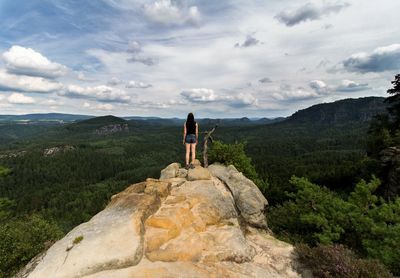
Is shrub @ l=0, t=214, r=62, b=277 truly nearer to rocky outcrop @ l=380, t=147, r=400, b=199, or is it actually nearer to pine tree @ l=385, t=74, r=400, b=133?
rocky outcrop @ l=380, t=147, r=400, b=199

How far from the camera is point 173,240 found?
13.2 m

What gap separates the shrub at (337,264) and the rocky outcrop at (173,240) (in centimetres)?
96

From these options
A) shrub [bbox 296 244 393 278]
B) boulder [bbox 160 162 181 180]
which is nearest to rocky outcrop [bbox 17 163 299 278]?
shrub [bbox 296 244 393 278]

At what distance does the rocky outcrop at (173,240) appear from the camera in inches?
448

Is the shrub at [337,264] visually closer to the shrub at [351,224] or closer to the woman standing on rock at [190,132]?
the shrub at [351,224]

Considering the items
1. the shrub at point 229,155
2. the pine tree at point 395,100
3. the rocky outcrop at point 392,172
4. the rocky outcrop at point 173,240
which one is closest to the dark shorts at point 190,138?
the rocky outcrop at point 173,240

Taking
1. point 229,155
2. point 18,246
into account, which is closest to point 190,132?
point 229,155

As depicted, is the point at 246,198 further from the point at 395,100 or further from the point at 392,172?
the point at 395,100

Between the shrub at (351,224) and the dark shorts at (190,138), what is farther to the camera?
the dark shorts at (190,138)

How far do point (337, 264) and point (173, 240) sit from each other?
7315 mm

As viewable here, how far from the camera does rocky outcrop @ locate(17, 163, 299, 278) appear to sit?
11.4 m

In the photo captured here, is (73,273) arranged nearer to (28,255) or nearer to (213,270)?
(213,270)

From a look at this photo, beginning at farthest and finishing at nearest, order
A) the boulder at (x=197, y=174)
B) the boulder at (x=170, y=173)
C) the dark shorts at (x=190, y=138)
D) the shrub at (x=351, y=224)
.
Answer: the dark shorts at (x=190, y=138)
the boulder at (x=170, y=173)
the boulder at (x=197, y=174)
the shrub at (x=351, y=224)

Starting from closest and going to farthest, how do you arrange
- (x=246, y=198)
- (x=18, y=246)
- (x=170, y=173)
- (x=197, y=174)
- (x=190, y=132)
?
(x=246, y=198), (x=197, y=174), (x=170, y=173), (x=190, y=132), (x=18, y=246)
